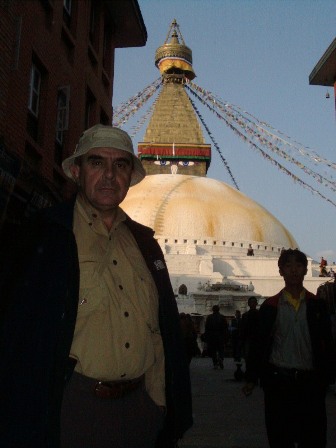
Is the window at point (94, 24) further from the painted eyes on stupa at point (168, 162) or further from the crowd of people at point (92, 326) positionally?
the painted eyes on stupa at point (168, 162)

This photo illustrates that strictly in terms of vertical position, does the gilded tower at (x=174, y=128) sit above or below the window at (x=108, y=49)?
above

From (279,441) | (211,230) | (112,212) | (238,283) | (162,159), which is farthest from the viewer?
(162,159)

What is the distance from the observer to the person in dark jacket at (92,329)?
1.96 metres

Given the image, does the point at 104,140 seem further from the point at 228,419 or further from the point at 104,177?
the point at 228,419

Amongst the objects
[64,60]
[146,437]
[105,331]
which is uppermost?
[64,60]

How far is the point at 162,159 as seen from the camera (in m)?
50.1

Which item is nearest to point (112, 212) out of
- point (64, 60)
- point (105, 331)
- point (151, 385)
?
point (105, 331)

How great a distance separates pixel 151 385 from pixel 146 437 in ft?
0.71

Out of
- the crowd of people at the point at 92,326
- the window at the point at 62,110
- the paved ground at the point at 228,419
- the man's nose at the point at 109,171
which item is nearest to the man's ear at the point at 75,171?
the crowd of people at the point at 92,326

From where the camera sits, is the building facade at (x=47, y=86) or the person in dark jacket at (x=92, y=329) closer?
the person in dark jacket at (x=92, y=329)

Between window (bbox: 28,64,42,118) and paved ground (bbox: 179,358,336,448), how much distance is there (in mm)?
5337

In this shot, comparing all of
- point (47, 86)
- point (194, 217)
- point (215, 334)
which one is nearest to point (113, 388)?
point (47, 86)

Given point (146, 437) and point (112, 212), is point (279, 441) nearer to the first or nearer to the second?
point (146, 437)

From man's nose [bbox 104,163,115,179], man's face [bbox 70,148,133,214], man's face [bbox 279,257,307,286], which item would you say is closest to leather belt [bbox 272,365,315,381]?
man's face [bbox 279,257,307,286]
